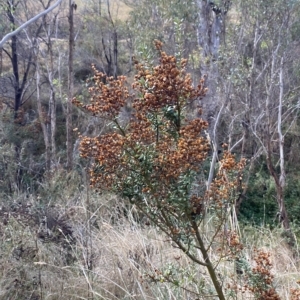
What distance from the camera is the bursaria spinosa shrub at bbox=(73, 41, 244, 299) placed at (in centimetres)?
218

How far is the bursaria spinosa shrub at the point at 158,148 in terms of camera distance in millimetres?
2182

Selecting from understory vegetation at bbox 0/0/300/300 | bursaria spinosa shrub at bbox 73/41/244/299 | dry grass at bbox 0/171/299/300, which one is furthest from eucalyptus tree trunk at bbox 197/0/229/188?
bursaria spinosa shrub at bbox 73/41/244/299

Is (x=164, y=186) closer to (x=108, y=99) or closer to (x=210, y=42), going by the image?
(x=108, y=99)

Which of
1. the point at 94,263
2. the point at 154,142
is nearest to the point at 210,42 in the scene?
the point at 94,263

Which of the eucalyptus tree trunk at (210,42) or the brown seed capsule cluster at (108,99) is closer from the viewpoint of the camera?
the brown seed capsule cluster at (108,99)

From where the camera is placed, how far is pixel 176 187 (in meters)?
2.24

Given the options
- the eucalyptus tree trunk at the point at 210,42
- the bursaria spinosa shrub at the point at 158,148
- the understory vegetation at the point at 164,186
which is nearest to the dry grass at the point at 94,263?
the understory vegetation at the point at 164,186

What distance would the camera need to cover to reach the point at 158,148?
224cm

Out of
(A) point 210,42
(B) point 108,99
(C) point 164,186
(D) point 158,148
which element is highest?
(A) point 210,42

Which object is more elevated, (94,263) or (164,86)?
(164,86)

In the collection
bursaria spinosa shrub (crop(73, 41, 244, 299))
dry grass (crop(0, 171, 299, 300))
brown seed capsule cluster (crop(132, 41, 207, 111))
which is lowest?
dry grass (crop(0, 171, 299, 300))

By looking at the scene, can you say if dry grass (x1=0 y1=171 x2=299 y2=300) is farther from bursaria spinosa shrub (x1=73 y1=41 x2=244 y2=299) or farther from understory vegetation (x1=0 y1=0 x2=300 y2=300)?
bursaria spinosa shrub (x1=73 y1=41 x2=244 y2=299)

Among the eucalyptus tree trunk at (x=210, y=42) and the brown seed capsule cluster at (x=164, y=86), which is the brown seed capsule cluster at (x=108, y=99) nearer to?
the brown seed capsule cluster at (x=164, y=86)

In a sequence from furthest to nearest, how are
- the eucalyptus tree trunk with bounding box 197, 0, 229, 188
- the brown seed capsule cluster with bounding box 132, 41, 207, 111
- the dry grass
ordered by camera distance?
the eucalyptus tree trunk with bounding box 197, 0, 229, 188
the dry grass
the brown seed capsule cluster with bounding box 132, 41, 207, 111
